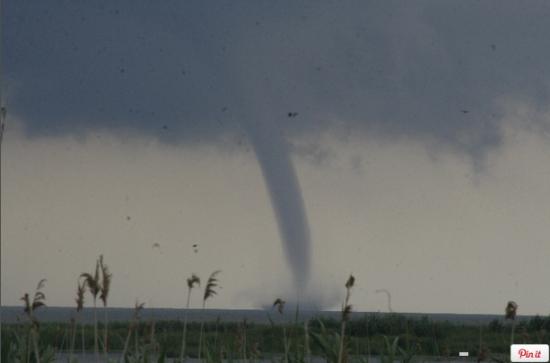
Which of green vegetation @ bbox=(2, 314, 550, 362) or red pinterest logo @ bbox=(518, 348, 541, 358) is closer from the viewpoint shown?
red pinterest logo @ bbox=(518, 348, 541, 358)

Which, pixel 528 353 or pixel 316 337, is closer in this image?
pixel 528 353

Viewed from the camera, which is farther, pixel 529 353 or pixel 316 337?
pixel 316 337

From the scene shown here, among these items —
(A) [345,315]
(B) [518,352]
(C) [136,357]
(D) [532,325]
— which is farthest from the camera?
(D) [532,325]

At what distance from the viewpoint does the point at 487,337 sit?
3862 cm

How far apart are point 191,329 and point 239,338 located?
139 feet

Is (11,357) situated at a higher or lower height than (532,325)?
lower

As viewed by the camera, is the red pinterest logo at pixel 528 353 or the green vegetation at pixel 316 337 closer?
the red pinterest logo at pixel 528 353

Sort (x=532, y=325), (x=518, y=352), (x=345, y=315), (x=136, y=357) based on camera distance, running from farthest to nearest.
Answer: (x=532, y=325) → (x=136, y=357) → (x=518, y=352) → (x=345, y=315)

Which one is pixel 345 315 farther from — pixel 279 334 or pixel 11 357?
pixel 279 334

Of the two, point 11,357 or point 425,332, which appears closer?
point 11,357

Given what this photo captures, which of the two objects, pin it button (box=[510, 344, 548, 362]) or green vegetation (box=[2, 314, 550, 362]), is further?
green vegetation (box=[2, 314, 550, 362])

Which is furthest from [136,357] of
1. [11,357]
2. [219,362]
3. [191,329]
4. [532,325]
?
[191,329]

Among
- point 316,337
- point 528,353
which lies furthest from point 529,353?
point 316,337

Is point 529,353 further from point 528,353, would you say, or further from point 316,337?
point 316,337
